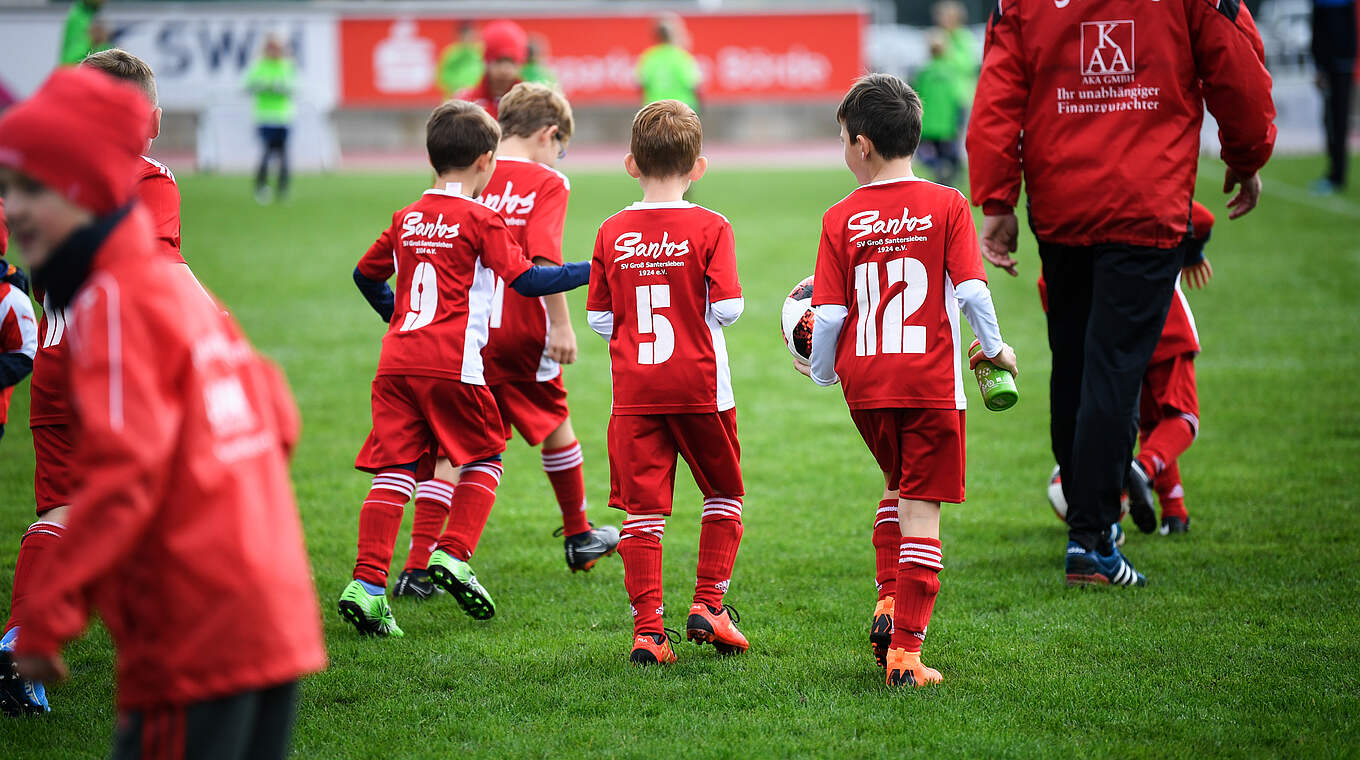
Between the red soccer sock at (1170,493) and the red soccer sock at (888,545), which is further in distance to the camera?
the red soccer sock at (1170,493)

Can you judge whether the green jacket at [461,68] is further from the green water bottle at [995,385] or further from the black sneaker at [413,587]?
the green water bottle at [995,385]

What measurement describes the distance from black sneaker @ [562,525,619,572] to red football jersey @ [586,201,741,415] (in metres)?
1.42

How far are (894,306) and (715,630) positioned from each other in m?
1.17

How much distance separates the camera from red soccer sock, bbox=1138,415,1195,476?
5.61 metres

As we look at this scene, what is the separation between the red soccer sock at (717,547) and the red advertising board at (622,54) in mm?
25924

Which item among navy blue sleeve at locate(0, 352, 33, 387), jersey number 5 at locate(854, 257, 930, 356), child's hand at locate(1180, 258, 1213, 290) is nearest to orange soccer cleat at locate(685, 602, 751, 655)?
jersey number 5 at locate(854, 257, 930, 356)

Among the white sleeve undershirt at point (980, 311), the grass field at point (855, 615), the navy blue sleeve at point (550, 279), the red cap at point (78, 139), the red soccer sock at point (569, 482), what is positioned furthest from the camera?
the red soccer sock at point (569, 482)

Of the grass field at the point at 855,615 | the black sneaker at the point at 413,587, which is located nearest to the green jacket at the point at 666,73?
the grass field at the point at 855,615

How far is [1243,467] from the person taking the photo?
672 cm

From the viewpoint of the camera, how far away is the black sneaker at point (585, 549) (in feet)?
17.9

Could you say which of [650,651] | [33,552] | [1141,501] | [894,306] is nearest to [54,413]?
[33,552]

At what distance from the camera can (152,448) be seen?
2.21 metres

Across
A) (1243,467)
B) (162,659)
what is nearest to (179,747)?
(162,659)

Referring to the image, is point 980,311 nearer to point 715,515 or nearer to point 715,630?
point 715,515
